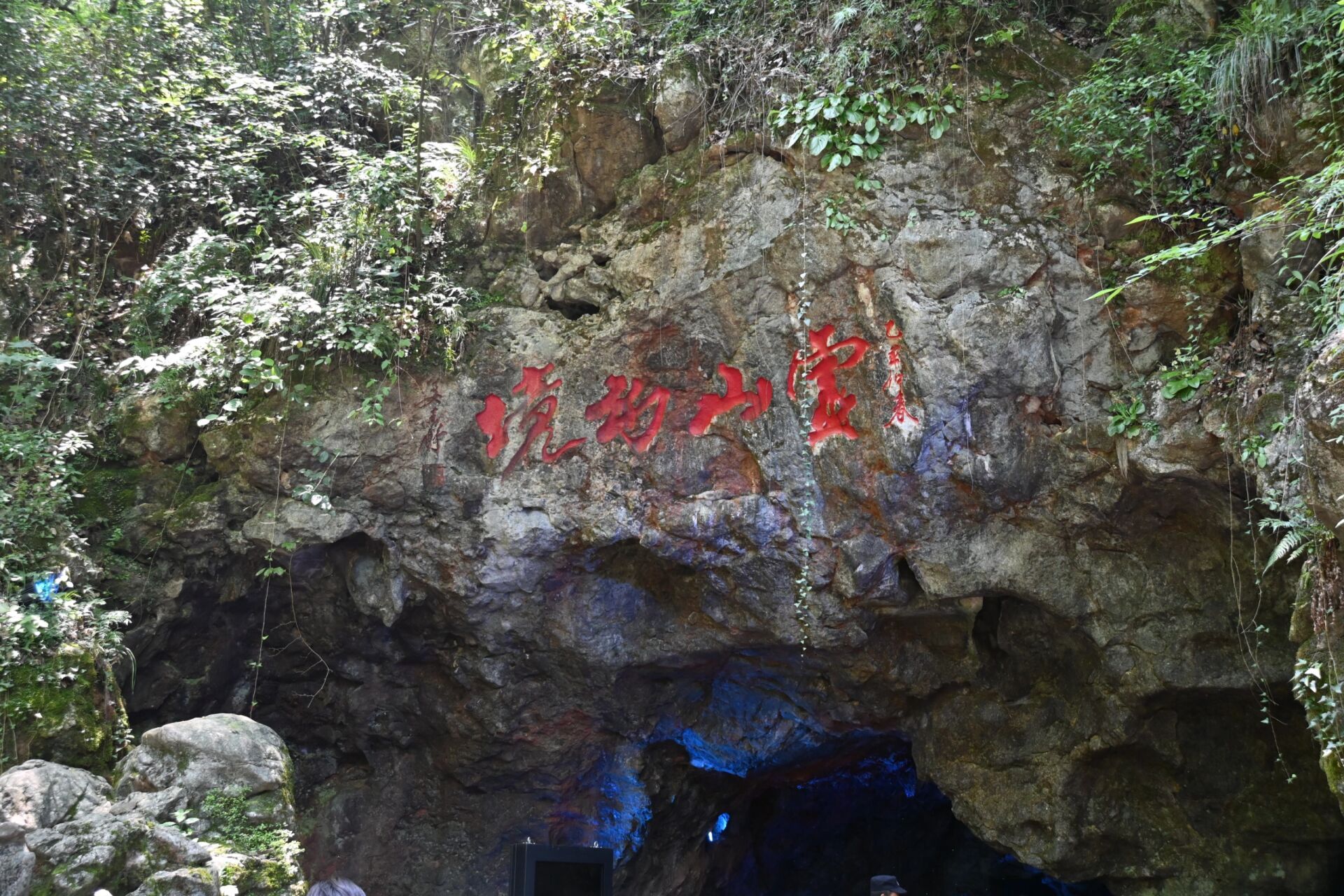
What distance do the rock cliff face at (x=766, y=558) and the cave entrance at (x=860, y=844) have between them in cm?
184

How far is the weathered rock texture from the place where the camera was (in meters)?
4.04

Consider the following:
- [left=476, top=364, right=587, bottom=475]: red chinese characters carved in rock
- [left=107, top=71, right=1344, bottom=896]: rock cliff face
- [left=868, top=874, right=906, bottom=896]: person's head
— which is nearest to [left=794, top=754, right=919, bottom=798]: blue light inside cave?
[left=107, top=71, right=1344, bottom=896]: rock cliff face

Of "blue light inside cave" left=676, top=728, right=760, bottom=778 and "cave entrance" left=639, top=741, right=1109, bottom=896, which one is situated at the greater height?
"blue light inside cave" left=676, top=728, right=760, bottom=778

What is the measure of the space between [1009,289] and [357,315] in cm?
393

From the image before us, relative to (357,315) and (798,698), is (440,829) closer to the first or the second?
(798,698)

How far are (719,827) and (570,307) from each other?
4540 mm

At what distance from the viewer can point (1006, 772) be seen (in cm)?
644

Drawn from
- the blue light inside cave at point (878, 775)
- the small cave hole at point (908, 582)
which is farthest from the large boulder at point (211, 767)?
the blue light inside cave at point (878, 775)
